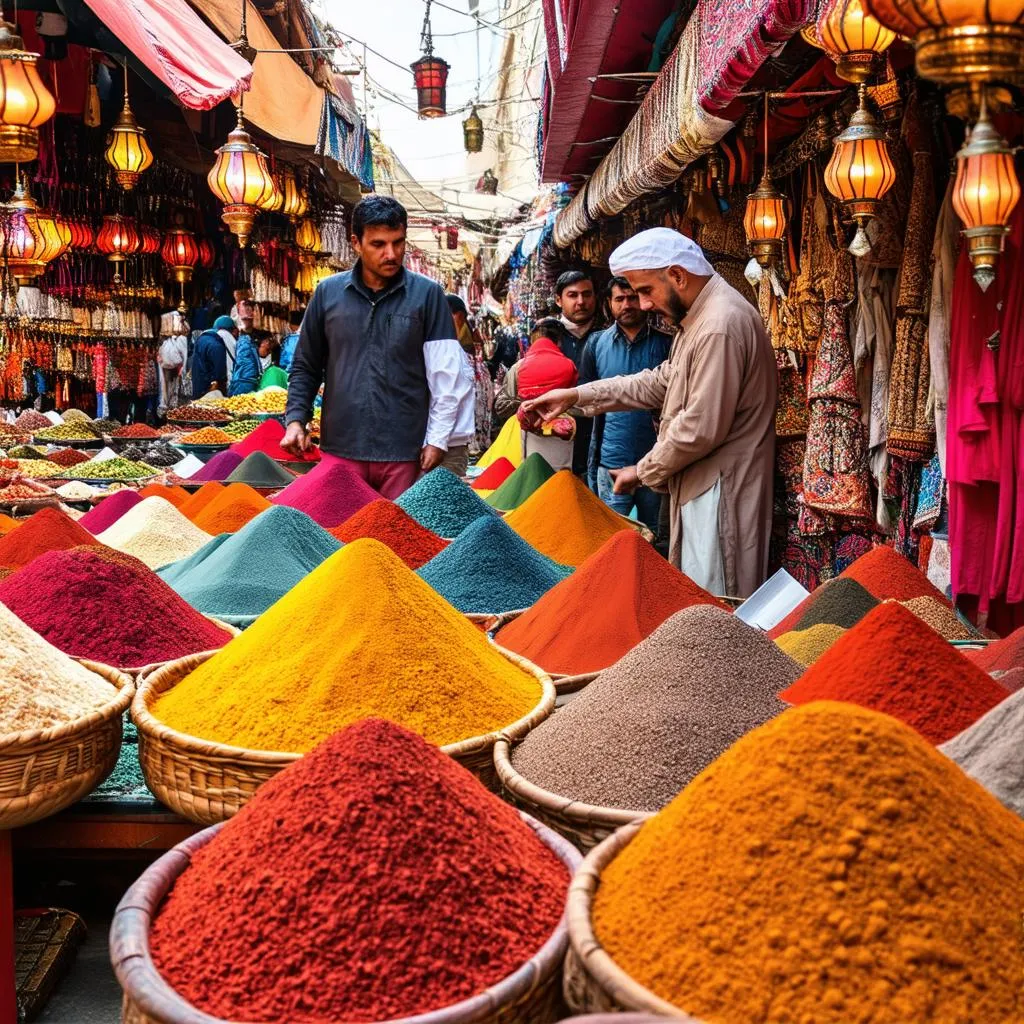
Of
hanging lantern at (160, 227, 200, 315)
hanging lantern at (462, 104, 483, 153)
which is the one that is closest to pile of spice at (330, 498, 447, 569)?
hanging lantern at (160, 227, 200, 315)

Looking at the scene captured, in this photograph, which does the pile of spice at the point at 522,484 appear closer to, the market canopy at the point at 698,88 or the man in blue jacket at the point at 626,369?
the man in blue jacket at the point at 626,369

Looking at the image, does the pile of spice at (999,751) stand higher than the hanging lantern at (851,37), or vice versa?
the hanging lantern at (851,37)

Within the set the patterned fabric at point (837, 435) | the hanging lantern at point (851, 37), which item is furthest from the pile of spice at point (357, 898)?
the patterned fabric at point (837, 435)

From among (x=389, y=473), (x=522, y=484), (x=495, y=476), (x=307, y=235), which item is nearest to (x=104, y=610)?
(x=389, y=473)

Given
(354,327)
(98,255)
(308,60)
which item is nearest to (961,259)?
(354,327)

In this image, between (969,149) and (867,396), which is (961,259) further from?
(969,149)

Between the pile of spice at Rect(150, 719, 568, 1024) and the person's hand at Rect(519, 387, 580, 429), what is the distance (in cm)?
213

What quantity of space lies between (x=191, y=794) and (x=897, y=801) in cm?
68

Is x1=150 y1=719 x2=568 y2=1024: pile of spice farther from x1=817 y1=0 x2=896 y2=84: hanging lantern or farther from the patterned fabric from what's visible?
the patterned fabric

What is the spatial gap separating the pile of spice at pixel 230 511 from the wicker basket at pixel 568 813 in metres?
1.67

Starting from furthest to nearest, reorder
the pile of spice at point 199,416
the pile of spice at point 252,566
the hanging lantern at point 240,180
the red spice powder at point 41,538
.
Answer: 1. the pile of spice at point 199,416
2. the hanging lantern at point 240,180
3. the red spice powder at point 41,538
4. the pile of spice at point 252,566

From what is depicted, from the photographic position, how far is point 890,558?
1.99 m

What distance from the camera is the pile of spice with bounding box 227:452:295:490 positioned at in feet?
11.1

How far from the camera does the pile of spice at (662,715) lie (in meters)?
1.05
